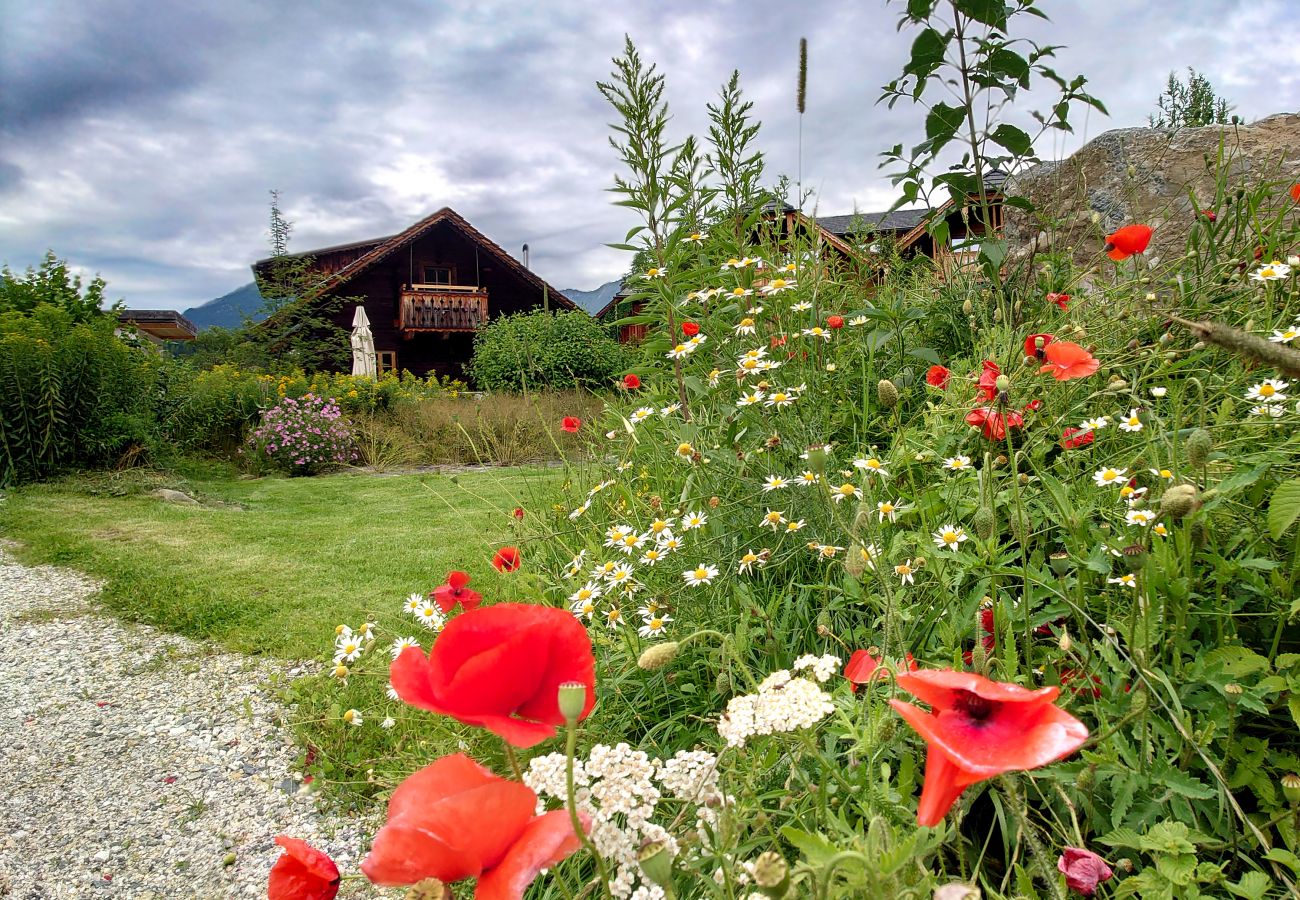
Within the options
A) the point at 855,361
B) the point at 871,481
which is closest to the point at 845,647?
the point at 871,481

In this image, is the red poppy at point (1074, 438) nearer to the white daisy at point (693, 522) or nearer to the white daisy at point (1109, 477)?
the white daisy at point (1109, 477)

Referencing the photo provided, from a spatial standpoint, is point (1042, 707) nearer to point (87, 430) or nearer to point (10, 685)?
point (10, 685)

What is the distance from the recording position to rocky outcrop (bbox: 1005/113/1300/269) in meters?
2.91

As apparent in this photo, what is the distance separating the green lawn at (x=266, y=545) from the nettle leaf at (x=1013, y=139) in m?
2.09

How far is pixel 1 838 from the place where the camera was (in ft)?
6.21

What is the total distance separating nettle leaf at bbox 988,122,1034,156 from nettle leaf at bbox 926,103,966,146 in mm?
126

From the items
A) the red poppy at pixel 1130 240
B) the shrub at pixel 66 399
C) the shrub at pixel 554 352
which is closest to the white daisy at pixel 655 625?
the red poppy at pixel 1130 240

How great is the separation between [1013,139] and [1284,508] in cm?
185

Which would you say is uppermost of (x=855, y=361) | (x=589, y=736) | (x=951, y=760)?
(x=855, y=361)

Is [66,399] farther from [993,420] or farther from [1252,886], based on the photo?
[1252,886]

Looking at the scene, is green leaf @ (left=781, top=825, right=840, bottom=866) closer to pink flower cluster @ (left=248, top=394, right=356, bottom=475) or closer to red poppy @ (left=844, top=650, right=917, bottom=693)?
red poppy @ (left=844, top=650, right=917, bottom=693)

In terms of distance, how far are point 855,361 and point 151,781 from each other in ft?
8.29

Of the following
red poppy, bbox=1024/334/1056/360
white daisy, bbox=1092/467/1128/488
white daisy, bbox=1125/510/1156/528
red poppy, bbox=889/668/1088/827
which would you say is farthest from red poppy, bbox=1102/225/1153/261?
red poppy, bbox=889/668/1088/827

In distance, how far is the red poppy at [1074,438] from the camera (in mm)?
1460
